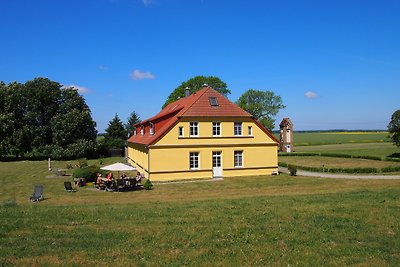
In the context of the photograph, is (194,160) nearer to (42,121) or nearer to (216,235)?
(216,235)

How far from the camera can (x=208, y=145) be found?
116 ft

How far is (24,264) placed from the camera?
8.87 metres

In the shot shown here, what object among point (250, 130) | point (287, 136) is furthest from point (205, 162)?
point (287, 136)

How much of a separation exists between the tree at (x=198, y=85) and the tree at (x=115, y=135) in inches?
431

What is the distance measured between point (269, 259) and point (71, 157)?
58.2 m

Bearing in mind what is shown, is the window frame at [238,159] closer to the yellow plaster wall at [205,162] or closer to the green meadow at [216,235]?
the yellow plaster wall at [205,162]

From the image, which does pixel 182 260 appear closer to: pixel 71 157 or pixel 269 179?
pixel 269 179

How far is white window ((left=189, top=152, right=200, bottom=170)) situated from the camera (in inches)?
1379

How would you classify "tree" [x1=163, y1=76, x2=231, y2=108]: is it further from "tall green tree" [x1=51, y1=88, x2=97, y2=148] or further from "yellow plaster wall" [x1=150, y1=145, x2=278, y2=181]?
"yellow plaster wall" [x1=150, y1=145, x2=278, y2=181]

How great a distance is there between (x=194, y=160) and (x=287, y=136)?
47.7m

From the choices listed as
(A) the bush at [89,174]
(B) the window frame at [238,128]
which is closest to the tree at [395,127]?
(B) the window frame at [238,128]

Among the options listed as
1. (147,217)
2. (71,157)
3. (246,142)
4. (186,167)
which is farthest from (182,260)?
(71,157)

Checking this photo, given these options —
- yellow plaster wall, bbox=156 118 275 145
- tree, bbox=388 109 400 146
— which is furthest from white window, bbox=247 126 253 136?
tree, bbox=388 109 400 146

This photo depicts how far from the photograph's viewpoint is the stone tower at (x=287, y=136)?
78125 mm
